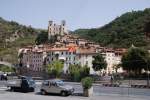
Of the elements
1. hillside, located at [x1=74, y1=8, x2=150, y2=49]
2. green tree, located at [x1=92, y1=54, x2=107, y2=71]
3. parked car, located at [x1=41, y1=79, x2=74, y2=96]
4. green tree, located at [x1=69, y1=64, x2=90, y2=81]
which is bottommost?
parked car, located at [x1=41, y1=79, x2=74, y2=96]

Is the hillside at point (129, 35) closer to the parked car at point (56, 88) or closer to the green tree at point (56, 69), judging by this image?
the green tree at point (56, 69)

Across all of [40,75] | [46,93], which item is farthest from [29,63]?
[46,93]

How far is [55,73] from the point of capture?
112 m

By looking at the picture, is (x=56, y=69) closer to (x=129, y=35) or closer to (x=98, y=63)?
(x=98, y=63)

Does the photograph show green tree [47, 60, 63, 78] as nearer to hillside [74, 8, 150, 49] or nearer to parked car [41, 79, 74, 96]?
hillside [74, 8, 150, 49]

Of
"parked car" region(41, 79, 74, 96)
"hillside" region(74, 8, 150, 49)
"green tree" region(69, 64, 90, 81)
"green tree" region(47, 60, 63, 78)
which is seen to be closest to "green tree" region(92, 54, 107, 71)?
"green tree" region(69, 64, 90, 81)

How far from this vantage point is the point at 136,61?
310 ft

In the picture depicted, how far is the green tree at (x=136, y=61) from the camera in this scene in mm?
94312

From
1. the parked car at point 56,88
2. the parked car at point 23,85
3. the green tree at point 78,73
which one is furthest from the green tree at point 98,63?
the parked car at point 56,88

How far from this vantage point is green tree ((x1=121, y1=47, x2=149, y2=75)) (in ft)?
309

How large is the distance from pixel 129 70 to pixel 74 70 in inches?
694

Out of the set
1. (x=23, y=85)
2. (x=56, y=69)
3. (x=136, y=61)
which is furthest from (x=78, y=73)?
(x=23, y=85)

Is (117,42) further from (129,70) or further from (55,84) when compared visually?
(55,84)

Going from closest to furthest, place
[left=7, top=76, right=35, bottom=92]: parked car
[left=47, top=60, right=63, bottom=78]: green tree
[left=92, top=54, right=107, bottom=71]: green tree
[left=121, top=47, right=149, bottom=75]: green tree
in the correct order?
[left=7, top=76, right=35, bottom=92]: parked car → [left=121, top=47, right=149, bottom=75]: green tree → [left=92, top=54, right=107, bottom=71]: green tree → [left=47, top=60, right=63, bottom=78]: green tree
